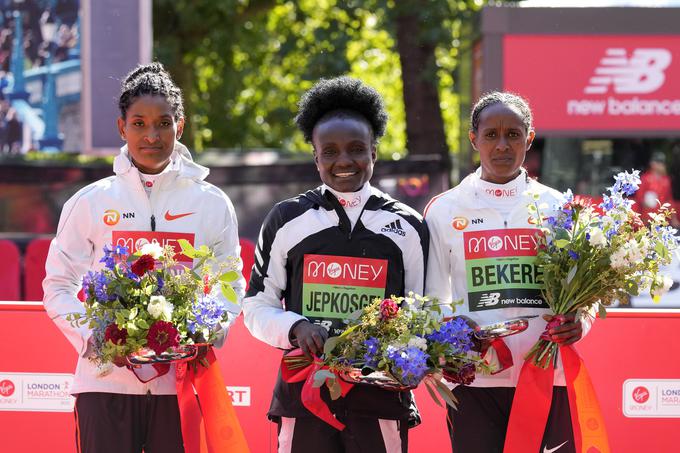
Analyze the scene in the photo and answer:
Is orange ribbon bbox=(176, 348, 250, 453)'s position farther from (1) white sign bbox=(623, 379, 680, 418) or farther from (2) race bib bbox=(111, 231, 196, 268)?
(1) white sign bbox=(623, 379, 680, 418)

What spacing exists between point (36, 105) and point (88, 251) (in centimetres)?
781

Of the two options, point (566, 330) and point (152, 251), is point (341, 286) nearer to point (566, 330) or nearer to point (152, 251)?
point (152, 251)

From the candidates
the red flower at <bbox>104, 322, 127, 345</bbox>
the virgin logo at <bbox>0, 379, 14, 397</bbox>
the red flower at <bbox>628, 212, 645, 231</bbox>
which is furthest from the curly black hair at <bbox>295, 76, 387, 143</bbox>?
the virgin logo at <bbox>0, 379, 14, 397</bbox>

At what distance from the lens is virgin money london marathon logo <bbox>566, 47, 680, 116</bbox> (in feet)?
35.4

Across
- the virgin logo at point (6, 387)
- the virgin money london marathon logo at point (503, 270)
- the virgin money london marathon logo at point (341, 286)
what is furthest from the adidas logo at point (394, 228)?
the virgin logo at point (6, 387)

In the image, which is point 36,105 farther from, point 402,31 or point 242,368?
point 242,368

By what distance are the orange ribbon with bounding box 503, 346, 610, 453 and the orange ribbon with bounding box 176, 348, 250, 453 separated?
3.73ft

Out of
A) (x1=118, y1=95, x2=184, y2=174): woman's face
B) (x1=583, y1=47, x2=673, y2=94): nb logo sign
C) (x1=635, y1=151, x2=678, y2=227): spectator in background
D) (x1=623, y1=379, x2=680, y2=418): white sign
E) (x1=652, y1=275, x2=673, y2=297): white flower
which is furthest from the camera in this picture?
(x1=635, y1=151, x2=678, y2=227): spectator in background

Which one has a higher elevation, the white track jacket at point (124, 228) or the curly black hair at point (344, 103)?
the curly black hair at point (344, 103)

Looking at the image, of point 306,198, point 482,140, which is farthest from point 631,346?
point 306,198

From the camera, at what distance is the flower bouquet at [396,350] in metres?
3.55

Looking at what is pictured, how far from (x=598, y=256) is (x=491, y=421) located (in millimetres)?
827

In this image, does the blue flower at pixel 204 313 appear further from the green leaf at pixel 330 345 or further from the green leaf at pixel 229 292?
the green leaf at pixel 330 345

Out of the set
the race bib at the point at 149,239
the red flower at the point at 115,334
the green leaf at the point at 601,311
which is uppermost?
the race bib at the point at 149,239
